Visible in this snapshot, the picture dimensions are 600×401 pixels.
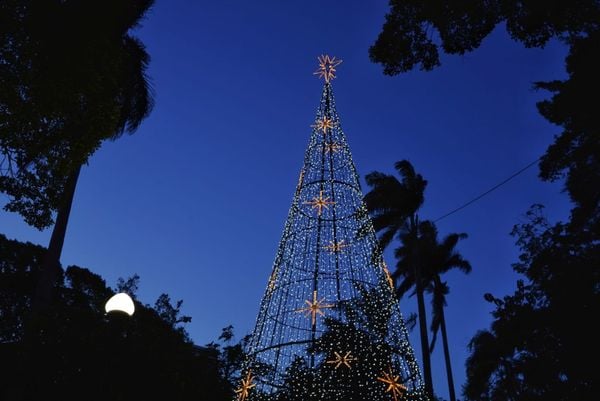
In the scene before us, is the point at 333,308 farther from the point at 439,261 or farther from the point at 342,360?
the point at 439,261

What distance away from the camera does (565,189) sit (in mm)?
15992

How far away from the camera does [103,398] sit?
6.32m

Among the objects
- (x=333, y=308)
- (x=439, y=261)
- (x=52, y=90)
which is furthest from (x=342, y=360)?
(x=439, y=261)

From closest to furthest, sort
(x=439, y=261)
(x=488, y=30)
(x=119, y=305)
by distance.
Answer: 1. (x=119, y=305)
2. (x=488, y=30)
3. (x=439, y=261)

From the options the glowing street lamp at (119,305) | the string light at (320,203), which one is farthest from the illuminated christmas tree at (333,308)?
the glowing street lamp at (119,305)

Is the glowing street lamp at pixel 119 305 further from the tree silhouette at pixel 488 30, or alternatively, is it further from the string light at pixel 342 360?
the string light at pixel 342 360

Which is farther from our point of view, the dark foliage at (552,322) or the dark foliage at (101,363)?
the dark foliage at (552,322)

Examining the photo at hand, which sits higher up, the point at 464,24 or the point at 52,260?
the point at 464,24

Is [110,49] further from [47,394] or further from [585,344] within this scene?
[585,344]

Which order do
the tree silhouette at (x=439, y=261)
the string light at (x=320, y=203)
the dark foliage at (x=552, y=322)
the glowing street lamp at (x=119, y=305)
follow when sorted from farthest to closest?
the tree silhouette at (x=439, y=261) < the string light at (x=320, y=203) < the dark foliage at (x=552, y=322) < the glowing street lamp at (x=119, y=305)

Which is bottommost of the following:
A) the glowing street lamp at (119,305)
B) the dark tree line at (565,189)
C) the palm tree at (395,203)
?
the glowing street lamp at (119,305)

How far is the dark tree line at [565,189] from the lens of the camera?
8445 mm

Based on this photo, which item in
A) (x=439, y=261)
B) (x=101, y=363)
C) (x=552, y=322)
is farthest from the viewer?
(x=439, y=261)

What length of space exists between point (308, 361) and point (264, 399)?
1.77 m
